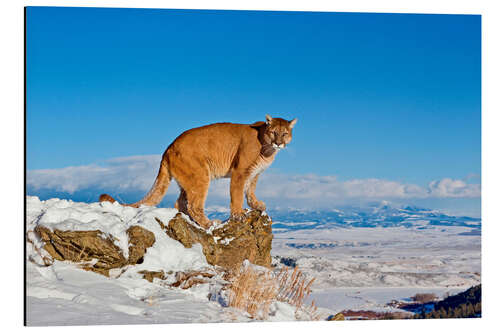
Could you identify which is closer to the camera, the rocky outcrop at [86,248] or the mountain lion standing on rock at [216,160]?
the rocky outcrop at [86,248]

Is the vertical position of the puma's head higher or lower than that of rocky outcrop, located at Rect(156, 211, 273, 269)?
higher

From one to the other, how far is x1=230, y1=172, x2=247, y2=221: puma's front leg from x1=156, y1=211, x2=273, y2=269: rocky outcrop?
111 millimetres

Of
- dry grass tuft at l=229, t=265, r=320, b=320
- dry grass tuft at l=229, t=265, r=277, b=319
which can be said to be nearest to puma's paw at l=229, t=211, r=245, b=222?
dry grass tuft at l=229, t=265, r=320, b=320

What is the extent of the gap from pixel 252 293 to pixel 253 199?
200 cm

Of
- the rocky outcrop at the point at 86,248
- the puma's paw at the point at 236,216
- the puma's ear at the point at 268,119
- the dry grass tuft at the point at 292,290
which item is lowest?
the dry grass tuft at the point at 292,290

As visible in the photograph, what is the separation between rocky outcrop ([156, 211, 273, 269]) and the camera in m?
8.52

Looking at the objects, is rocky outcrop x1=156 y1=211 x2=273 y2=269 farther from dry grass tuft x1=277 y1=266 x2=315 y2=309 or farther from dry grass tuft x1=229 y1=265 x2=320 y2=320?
dry grass tuft x1=277 y1=266 x2=315 y2=309

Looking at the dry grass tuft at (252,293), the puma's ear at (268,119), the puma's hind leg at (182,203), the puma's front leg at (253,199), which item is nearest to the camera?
the dry grass tuft at (252,293)

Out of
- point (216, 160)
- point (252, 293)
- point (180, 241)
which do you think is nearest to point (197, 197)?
point (216, 160)

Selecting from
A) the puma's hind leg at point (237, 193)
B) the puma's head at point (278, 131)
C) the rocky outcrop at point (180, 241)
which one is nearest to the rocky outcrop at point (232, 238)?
the rocky outcrop at point (180, 241)

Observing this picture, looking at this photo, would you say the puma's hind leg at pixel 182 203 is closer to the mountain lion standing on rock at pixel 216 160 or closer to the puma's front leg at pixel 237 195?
the mountain lion standing on rock at pixel 216 160

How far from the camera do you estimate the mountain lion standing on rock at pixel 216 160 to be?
8992 millimetres

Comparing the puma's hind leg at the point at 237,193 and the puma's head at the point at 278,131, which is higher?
the puma's head at the point at 278,131

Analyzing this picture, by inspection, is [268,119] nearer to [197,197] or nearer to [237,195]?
[237,195]
